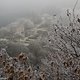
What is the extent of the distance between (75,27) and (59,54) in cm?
230

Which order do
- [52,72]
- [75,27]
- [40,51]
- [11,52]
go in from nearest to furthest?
[75,27], [52,72], [11,52], [40,51]

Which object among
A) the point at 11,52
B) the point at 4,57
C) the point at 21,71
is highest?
the point at 11,52

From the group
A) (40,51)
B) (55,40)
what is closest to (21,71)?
(55,40)

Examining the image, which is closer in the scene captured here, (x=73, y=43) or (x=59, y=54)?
(x=73, y=43)

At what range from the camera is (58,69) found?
428 inches

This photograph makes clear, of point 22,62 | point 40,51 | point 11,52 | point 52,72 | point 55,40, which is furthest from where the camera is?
point 40,51

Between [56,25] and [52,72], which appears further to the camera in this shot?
[52,72]

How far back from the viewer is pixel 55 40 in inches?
369

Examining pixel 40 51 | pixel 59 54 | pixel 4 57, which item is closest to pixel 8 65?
pixel 4 57

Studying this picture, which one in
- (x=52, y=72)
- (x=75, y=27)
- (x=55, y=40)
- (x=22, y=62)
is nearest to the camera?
(x=75, y=27)

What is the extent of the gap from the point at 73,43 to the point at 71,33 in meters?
0.28

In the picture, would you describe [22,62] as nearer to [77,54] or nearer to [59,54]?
[59,54]

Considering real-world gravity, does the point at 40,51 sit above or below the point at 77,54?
above

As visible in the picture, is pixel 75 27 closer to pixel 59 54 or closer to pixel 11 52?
pixel 59 54
